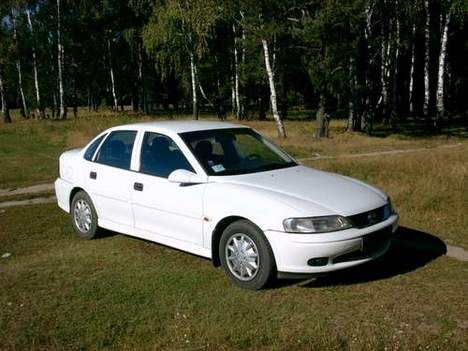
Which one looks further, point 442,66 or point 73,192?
Result: point 442,66

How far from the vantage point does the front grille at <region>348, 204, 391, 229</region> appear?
5.41 metres

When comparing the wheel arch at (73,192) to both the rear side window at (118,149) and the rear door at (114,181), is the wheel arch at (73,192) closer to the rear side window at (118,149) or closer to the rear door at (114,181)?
the rear door at (114,181)

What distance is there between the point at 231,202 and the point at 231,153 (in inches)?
39.8

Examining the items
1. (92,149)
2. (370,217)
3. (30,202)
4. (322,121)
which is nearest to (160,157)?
(92,149)

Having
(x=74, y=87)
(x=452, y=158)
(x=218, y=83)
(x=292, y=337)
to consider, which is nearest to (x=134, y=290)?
(x=292, y=337)

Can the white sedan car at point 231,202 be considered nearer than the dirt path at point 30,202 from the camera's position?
Yes

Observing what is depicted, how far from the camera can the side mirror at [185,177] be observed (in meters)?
5.97

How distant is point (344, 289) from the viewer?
18.4 feet

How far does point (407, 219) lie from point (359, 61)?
18.2 metres

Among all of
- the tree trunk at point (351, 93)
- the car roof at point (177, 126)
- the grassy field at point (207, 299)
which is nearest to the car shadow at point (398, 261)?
the grassy field at point (207, 299)

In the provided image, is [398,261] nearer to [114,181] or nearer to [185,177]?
[185,177]

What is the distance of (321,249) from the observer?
5.21m

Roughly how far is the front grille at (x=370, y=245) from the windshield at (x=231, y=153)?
146cm

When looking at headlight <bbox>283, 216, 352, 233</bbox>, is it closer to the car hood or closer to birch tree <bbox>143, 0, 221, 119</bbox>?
the car hood
